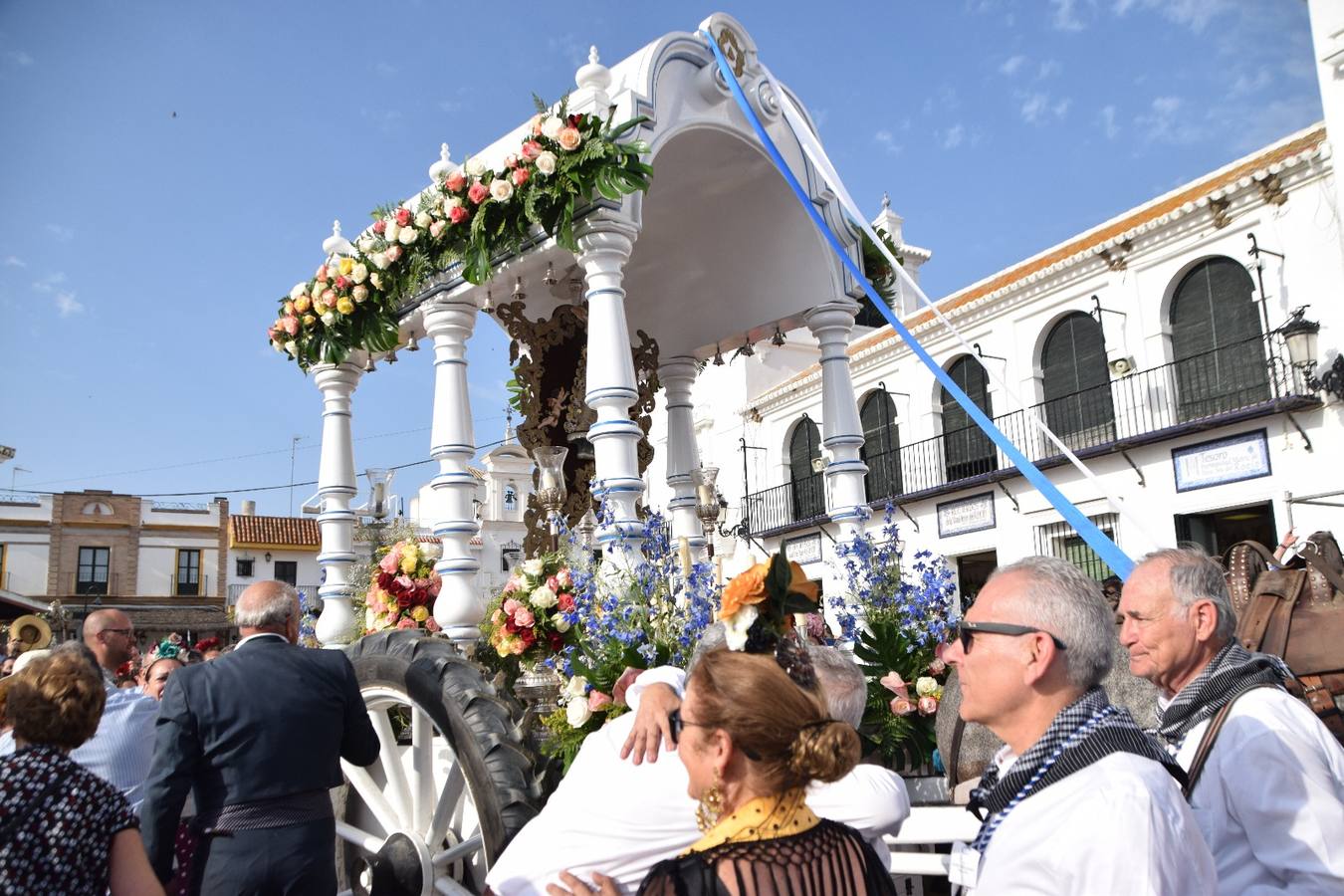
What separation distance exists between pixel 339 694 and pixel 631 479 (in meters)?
1.92

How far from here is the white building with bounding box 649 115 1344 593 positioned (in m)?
13.8

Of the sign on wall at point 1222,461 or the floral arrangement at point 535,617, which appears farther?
the sign on wall at point 1222,461

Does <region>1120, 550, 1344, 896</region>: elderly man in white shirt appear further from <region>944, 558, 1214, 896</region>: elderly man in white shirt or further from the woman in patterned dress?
the woman in patterned dress

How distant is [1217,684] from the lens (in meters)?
2.75

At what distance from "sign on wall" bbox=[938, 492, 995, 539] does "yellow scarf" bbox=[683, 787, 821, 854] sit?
17589 millimetres

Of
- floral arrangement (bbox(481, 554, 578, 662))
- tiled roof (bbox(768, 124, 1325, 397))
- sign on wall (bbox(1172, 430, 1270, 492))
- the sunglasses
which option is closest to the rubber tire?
floral arrangement (bbox(481, 554, 578, 662))

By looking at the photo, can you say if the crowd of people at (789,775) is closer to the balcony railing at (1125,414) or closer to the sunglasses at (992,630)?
the sunglasses at (992,630)

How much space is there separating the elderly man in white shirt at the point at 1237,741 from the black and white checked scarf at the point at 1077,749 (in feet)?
1.66

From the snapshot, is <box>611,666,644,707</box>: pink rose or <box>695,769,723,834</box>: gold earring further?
<box>611,666,644,707</box>: pink rose

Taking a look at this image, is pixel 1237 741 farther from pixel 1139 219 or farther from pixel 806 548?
pixel 806 548

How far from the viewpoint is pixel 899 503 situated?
20.4 meters

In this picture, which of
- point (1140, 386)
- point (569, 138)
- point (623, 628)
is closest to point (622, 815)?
point (623, 628)

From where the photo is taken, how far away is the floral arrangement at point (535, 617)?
16.9ft

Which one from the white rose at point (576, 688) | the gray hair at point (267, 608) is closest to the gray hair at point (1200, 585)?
the white rose at point (576, 688)
